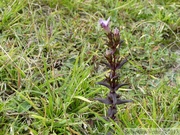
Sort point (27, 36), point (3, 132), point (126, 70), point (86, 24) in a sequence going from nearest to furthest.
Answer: point (3, 132) < point (126, 70) < point (27, 36) < point (86, 24)

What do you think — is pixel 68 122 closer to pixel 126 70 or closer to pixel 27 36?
pixel 126 70

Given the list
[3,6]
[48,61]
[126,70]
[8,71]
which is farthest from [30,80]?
[3,6]

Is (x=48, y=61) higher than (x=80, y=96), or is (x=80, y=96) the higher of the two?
(x=48, y=61)

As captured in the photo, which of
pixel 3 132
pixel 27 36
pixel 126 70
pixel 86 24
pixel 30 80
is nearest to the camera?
pixel 3 132

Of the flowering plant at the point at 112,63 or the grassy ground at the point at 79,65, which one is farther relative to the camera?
the grassy ground at the point at 79,65

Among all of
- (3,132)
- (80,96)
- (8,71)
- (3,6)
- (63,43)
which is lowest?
(3,132)

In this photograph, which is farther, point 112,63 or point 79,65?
point 79,65

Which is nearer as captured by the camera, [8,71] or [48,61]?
[8,71]

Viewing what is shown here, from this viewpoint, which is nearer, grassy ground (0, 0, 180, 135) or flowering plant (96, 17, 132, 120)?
flowering plant (96, 17, 132, 120)
